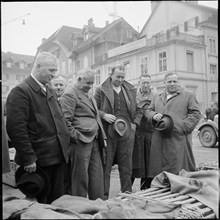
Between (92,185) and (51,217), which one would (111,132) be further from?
(51,217)

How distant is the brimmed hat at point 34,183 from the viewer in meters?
2.76

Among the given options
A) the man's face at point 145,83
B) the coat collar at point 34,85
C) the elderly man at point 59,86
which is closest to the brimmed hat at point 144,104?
the man's face at point 145,83

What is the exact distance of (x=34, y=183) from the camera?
275 centimetres

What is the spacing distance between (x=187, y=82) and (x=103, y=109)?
401cm

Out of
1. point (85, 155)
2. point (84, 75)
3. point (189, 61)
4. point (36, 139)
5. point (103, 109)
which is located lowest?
point (85, 155)

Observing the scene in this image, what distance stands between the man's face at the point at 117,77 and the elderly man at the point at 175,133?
0.59m

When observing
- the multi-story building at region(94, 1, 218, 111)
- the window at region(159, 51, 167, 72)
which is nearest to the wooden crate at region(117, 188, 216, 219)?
the multi-story building at region(94, 1, 218, 111)

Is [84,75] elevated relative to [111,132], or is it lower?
elevated

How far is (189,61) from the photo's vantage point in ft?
26.0

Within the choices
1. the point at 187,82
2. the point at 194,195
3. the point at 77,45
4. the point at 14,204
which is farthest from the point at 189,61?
the point at 14,204

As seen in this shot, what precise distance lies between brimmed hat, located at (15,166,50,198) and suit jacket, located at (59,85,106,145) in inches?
28.8

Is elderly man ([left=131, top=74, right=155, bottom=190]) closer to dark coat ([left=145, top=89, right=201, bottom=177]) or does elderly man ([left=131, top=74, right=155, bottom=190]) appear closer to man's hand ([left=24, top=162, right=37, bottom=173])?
dark coat ([left=145, top=89, right=201, bottom=177])

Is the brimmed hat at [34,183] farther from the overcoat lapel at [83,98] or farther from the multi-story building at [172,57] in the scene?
the multi-story building at [172,57]

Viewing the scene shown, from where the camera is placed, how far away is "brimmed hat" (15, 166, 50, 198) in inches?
108
